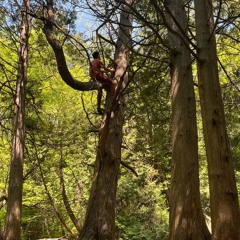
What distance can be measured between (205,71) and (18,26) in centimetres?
639

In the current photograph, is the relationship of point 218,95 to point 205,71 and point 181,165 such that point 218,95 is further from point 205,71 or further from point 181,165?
point 181,165

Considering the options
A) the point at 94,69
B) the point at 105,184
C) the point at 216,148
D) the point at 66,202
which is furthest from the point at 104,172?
the point at 66,202

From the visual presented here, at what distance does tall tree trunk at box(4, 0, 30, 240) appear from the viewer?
6656mm

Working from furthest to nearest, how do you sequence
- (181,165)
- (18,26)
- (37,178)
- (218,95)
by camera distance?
(37,178), (18,26), (181,165), (218,95)

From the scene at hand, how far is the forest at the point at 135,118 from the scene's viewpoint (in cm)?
315

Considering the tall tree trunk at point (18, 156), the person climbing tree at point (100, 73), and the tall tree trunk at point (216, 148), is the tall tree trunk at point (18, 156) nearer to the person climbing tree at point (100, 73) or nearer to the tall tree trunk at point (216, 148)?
the person climbing tree at point (100, 73)

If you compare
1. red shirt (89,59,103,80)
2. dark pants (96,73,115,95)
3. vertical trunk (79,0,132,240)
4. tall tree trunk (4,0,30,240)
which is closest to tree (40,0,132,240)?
vertical trunk (79,0,132,240)

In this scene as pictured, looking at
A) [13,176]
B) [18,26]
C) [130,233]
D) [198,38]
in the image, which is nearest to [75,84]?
[198,38]

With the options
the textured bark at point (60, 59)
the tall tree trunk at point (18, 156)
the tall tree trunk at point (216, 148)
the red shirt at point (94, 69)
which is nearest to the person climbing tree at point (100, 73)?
the red shirt at point (94, 69)

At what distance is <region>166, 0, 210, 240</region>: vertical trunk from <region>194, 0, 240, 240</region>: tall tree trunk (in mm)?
327

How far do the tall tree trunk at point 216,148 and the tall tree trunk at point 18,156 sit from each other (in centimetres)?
402

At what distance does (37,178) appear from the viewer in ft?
42.0

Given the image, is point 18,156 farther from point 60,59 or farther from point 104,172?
point 60,59

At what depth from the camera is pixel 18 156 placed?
7.22 metres
